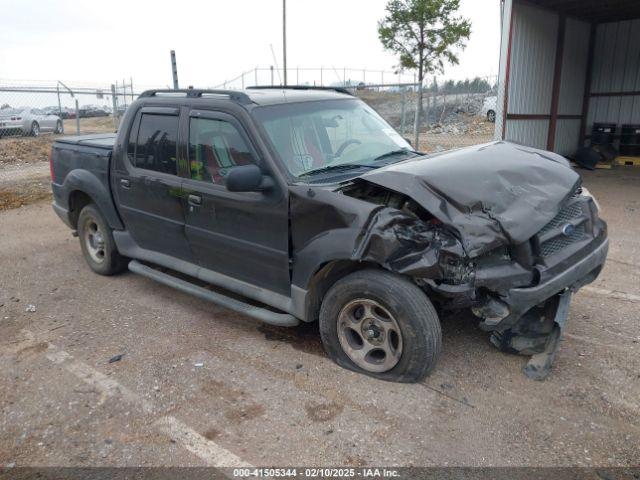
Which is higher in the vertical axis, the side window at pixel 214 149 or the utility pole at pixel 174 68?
the utility pole at pixel 174 68

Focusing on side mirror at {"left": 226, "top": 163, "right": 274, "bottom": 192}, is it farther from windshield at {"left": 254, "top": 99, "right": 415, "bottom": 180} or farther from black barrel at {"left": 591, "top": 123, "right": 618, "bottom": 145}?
black barrel at {"left": 591, "top": 123, "right": 618, "bottom": 145}

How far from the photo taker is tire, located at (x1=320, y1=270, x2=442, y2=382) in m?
3.21

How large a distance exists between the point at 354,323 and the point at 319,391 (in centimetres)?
51

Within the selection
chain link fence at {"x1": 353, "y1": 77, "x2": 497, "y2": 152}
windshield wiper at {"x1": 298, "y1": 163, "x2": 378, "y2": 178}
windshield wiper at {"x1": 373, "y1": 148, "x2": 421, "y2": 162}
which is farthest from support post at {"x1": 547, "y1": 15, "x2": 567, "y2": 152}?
A: windshield wiper at {"x1": 298, "y1": 163, "x2": 378, "y2": 178}

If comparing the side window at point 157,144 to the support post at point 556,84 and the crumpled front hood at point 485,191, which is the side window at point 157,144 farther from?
the support post at point 556,84

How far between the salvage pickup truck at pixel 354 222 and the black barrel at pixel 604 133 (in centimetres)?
1224

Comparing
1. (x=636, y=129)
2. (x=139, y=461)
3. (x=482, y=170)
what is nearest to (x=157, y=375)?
(x=139, y=461)

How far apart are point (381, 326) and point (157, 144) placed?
263 cm

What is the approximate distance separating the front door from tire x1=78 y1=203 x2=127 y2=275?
156 cm

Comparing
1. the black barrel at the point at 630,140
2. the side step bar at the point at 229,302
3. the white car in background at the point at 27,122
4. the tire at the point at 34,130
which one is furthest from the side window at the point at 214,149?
the tire at the point at 34,130

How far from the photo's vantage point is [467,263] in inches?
122

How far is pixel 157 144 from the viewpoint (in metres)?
4.63

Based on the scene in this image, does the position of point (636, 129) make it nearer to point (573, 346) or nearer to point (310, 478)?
point (573, 346)

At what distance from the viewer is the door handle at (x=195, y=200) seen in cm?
421
